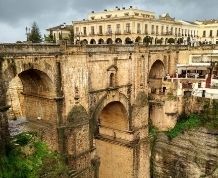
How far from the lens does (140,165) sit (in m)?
27.9

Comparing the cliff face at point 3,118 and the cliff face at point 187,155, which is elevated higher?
the cliff face at point 3,118

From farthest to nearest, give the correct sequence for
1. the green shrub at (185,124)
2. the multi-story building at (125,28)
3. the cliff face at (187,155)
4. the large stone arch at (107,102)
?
the multi-story building at (125,28) < the green shrub at (185,124) < the cliff face at (187,155) < the large stone arch at (107,102)

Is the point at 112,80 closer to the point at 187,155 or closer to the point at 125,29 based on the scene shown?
the point at 187,155

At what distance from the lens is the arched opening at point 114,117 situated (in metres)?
26.8

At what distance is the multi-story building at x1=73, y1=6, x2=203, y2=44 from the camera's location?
4841cm

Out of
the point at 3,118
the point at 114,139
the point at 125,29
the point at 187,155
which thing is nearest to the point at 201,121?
the point at 187,155

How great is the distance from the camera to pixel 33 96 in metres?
20.7

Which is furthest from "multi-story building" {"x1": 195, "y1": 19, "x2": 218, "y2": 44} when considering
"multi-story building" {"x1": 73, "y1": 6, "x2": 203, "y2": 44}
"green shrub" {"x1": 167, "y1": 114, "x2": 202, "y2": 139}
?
"green shrub" {"x1": 167, "y1": 114, "x2": 202, "y2": 139}

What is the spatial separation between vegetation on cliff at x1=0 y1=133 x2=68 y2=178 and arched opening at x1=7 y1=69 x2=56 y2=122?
7.96 feet

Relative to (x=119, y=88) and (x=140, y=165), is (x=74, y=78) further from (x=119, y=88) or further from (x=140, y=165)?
(x=140, y=165)

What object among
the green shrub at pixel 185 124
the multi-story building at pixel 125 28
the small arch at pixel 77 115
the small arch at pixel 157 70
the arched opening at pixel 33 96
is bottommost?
the green shrub at pixel 185 124

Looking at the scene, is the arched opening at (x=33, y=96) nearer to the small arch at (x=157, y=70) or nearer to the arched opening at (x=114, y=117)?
the arched opening at (x=114, y=117)

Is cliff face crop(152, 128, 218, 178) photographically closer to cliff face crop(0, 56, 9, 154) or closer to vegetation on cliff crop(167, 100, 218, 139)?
vegetation on cliff crop(167, 100, 218, 139)

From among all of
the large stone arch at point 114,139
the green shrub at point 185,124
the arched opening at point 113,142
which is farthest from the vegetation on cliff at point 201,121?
the arched opening at point 113,142
